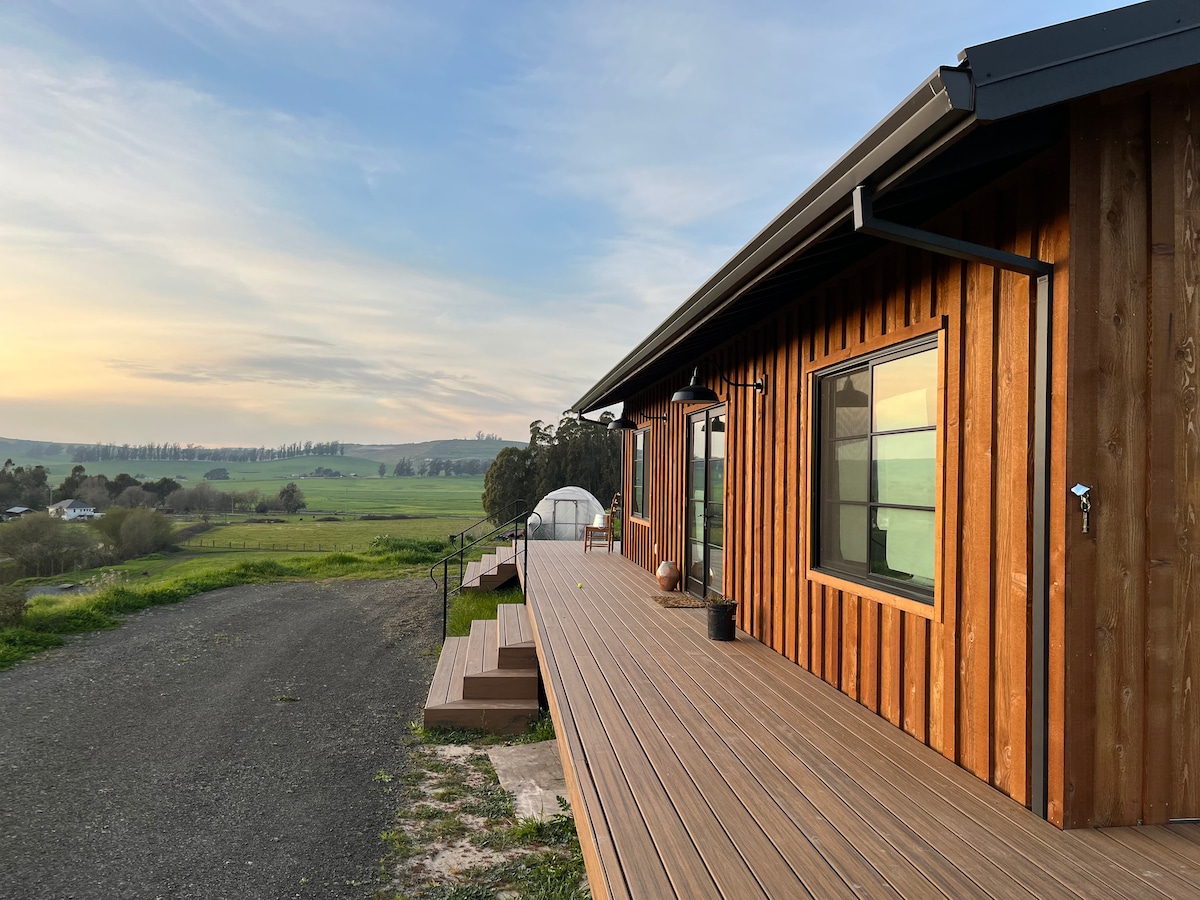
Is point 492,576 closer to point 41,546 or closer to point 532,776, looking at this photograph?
point 532,776

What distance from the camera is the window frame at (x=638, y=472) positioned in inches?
364

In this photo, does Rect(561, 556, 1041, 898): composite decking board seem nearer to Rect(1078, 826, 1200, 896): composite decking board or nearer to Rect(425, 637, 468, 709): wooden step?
Rect(1078, 826, 1200, 896): composite decking board

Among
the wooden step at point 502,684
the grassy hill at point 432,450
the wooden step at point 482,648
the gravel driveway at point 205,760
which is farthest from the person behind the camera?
the grassy hill at point 432,450

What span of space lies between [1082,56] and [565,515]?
18.0m

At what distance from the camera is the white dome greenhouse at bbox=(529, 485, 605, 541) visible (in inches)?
755

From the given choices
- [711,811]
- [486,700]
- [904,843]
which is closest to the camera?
[904,843]

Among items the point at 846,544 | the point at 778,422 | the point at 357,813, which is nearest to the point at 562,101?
the point at 778,422

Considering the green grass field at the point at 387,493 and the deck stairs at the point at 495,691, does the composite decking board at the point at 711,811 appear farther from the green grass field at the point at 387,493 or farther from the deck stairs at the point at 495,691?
the green grass field at the point at 387,493

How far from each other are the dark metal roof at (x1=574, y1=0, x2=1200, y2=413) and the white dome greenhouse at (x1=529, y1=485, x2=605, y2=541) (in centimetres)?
1644

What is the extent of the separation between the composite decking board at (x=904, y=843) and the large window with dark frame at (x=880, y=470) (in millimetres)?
877

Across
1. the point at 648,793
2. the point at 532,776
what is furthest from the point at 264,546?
the point at 648,793

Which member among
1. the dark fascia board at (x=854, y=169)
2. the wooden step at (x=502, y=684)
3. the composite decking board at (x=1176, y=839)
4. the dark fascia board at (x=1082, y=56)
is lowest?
the wooden step at (x=502, y=684)

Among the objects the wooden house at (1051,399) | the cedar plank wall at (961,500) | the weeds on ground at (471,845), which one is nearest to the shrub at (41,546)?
the weeds on ground at (471,845)

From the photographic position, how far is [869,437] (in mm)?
3479
